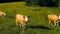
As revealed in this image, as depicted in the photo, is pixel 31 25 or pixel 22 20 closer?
pixel 22 20

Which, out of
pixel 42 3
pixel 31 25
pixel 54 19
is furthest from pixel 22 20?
pixel 42 3

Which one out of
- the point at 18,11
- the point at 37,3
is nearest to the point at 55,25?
the point at 18,11

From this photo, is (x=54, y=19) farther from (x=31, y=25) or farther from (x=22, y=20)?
(x=22, y=20)

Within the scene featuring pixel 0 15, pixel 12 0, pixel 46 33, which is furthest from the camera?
pixel 12 0

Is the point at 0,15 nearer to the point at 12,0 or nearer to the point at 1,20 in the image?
the point at 1,20

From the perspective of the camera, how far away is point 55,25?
79.8 feet

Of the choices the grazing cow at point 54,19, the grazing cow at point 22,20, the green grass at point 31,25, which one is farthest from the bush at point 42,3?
the grazing cow at point 22,20

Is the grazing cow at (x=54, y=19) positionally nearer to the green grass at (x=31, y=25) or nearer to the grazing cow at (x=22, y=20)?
the green grass at (x=31, y=25)

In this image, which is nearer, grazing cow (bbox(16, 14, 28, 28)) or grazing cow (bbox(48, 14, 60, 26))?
grazing cow (bbox(16, 14, 28, 28))

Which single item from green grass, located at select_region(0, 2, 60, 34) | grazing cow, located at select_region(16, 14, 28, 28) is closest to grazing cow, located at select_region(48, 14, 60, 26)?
green grass, located at select_region(0, 2, 60, 34)

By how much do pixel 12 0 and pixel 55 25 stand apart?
31573 millimetres

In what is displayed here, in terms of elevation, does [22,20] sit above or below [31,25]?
above

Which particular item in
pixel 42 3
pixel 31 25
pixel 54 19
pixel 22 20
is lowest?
pixel 42 3

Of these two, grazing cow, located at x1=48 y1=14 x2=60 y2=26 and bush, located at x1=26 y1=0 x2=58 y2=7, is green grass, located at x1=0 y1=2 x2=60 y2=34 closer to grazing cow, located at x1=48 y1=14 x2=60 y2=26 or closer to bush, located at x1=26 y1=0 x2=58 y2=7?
grazing cow, located at x1=48 y1=14 x2=60 y2=26
